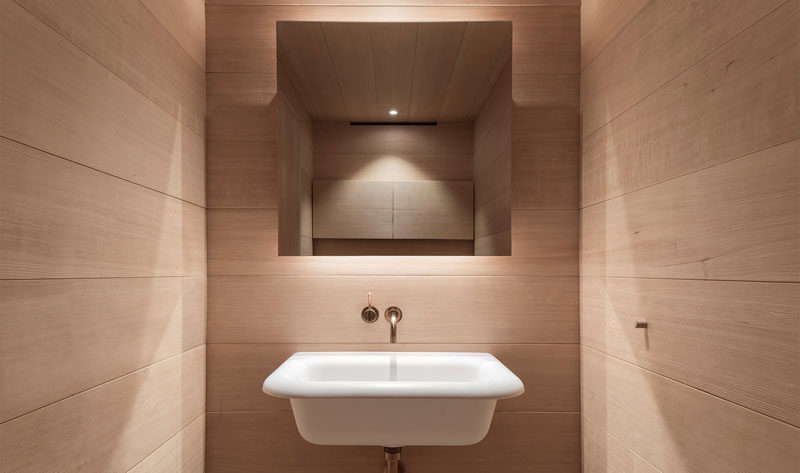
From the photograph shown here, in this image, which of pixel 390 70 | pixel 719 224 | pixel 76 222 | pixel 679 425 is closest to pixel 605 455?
pixel 679 425

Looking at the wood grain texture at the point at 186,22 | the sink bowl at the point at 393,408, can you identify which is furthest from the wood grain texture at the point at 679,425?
the wood grain texture at the point at 186,22

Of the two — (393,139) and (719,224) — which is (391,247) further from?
(719,224)

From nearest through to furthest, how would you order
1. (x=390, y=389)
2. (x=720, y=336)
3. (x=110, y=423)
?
(x=720, y=336), (x=110, y=423), (x=390, y=389)

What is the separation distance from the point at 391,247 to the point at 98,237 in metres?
0.83

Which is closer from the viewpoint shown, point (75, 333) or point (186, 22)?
point (75, 333)

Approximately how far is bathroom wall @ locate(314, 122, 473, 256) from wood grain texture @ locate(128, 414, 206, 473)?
65 centimetres

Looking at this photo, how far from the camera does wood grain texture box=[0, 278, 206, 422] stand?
81 cm

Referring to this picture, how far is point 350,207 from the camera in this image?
1.61 m

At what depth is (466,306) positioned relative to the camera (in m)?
1.64

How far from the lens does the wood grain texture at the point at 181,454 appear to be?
4.10 ft

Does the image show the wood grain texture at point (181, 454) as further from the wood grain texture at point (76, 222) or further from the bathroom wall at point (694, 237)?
the bathroom wall at point (694, 237)

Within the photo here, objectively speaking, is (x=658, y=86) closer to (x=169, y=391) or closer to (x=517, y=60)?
(x=517, y=60)

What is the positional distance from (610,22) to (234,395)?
159 cm

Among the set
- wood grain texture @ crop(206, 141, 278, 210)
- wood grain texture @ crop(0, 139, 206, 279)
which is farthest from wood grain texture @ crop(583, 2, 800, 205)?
wood grain texture @ crop(0, 139, 206, 279)
